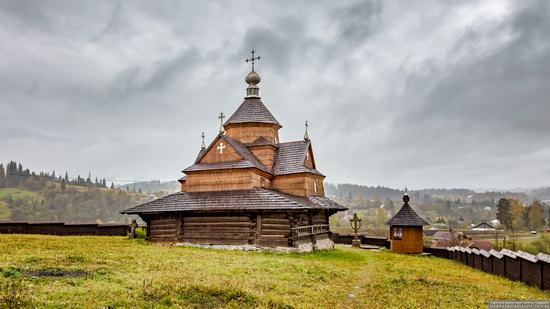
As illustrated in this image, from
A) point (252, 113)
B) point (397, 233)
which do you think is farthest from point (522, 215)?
point (252, 113)

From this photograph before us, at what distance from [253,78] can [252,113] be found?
12.0 ft

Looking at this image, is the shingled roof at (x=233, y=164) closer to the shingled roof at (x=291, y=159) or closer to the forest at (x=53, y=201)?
the shingled roof at (x=291, y=159)

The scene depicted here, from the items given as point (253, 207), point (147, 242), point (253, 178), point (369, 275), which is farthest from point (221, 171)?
point (369, 275)

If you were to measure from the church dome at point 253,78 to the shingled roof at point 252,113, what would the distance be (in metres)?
1.64

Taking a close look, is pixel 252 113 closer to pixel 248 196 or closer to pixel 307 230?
pixel 248 196

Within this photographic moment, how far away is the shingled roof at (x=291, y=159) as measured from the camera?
99.8ft

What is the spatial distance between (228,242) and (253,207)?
3.17 m

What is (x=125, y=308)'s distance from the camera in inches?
336

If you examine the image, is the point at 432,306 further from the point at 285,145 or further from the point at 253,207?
the point at 285,145

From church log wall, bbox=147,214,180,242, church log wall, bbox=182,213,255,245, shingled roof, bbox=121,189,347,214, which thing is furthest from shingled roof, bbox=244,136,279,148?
church log wall, bbox=147,214,180,242

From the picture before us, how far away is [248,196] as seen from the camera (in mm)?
25844

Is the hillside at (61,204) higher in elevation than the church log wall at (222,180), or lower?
lower

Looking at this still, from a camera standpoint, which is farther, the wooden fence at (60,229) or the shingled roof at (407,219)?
A: the wooden fence at (60,229)

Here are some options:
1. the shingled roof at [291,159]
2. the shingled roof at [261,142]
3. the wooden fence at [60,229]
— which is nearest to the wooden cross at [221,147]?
the shingled roof at [261,142]
